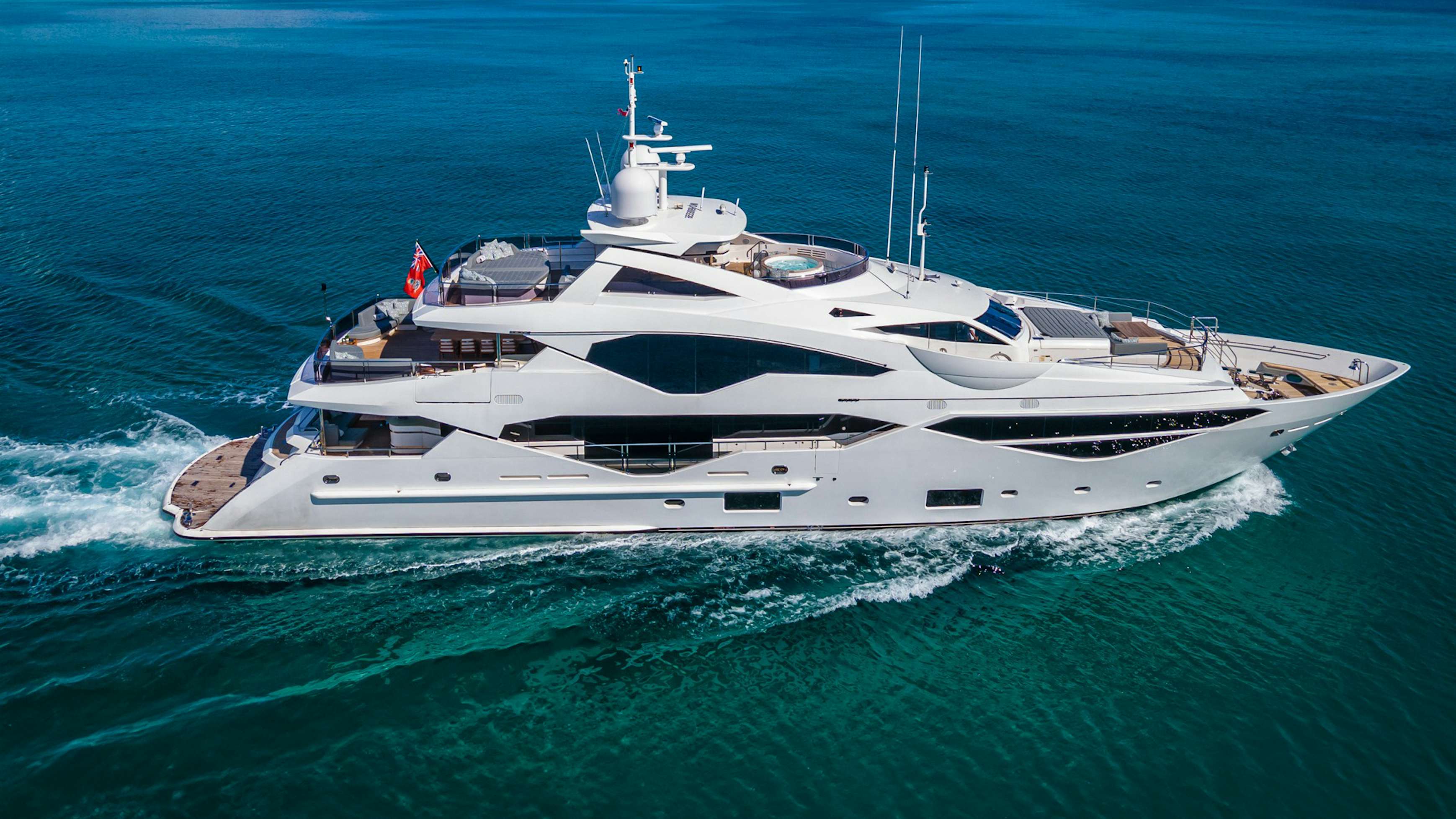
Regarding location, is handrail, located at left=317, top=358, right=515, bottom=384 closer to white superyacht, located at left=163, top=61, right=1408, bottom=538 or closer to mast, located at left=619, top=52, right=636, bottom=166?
white superyacht, located at left=163, top=61, right=1408, bottom=538

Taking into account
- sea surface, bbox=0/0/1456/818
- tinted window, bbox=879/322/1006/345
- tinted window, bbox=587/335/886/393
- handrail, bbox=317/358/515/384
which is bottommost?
sea surface, bbox=0/0/1456/818

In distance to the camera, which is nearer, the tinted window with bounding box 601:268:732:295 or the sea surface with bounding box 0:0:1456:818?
Result: the sea surface with bounding box 0:0:1456:818

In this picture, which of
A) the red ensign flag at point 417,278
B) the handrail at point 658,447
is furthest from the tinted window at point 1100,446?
the red ensign flag at point 417,278

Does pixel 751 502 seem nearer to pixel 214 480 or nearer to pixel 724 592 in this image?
pixel 724 592

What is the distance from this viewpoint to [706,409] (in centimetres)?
2100

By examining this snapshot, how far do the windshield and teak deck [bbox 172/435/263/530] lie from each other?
16.7 metres

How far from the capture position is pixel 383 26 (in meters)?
110

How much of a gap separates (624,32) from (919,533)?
9521 cm

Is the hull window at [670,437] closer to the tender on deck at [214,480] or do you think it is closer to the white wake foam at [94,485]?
the tender on deck at [214,480]

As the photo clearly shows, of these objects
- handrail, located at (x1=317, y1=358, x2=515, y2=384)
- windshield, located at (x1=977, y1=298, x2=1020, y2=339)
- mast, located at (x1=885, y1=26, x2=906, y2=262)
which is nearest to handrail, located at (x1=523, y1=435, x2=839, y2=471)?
handrail, located at (x1=317, y1=358, x2=515, y2=384)

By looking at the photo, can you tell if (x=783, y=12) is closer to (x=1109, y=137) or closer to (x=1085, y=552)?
(x=1109, y=137)

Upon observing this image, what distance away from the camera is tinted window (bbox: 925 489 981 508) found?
Result: 2189 cm

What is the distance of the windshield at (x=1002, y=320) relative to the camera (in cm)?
2145

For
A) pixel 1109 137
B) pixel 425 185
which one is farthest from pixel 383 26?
pixel 1109 137
